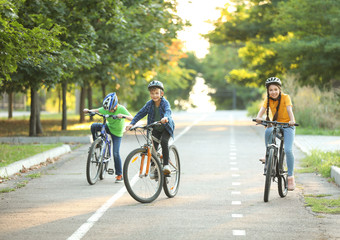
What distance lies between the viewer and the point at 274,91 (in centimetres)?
1053

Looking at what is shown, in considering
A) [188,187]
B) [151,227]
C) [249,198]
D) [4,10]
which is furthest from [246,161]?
[151,227]

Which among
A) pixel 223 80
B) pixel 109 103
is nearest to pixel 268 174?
pixel 109 103

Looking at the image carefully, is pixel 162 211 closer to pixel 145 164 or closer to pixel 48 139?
pixel 145 164

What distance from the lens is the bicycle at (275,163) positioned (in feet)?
32.2

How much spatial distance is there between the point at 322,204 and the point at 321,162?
5.26 meters

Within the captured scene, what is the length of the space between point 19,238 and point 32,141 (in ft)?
47.4

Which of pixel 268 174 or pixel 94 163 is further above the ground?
pixel 268 174

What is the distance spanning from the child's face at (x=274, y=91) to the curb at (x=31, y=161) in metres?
5.55

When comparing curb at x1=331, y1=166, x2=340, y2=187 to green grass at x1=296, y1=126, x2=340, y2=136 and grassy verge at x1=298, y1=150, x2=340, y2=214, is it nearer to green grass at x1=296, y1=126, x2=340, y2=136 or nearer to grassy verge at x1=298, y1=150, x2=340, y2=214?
grassy verge at x1=298, y1=150, x2=340, y2=214

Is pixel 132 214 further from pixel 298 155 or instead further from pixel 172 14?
pixel 172 14

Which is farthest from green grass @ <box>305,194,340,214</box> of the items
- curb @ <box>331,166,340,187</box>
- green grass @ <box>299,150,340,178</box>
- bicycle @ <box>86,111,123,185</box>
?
bicycle @ <box>86,111,123,185</box>

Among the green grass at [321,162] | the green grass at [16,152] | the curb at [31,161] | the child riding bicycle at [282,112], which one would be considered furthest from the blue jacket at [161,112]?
the green grass at [16,152]

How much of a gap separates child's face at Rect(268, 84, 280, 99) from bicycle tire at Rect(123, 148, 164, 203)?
2.04 m

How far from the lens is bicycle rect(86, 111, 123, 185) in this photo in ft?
39.8
